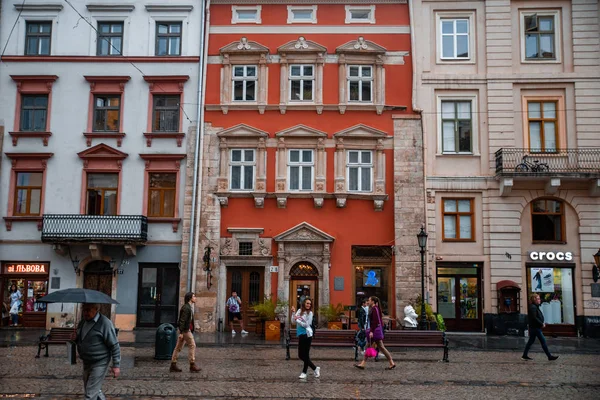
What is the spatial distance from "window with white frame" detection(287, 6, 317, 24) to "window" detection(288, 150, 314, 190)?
5.74 m

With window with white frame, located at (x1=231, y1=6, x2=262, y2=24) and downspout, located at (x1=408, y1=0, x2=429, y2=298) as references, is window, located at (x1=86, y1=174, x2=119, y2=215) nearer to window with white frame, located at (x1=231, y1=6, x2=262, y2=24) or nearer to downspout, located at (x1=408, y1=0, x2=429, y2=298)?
window with white frame, located at (x1=231, y1=6, x2=262, y2=24)

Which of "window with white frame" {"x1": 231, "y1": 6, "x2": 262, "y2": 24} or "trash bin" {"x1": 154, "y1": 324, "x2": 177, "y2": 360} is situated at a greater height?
"window with white frame" {"x1": 231, "y1": 6, "x2": 262, "y2": 24}

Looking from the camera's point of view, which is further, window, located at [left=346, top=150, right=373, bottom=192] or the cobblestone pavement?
window, located at [left=346, top=150, right=373, bottom=192]

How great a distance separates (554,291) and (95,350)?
2133cm

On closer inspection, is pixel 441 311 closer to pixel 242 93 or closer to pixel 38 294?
pixel 242 93

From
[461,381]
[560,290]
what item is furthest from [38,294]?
[560,290]

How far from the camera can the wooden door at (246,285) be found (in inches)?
1025

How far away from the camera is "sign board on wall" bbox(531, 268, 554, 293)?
2559cm

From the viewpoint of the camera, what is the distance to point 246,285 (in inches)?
1032

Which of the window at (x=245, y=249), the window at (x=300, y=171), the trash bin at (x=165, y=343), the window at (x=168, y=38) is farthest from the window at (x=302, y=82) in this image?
the trash bin at (x=165, y=343)

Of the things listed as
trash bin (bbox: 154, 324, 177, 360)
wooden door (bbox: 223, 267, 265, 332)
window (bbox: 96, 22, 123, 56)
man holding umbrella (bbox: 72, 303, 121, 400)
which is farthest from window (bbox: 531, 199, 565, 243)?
man holding umbrella (bbox: 72, 303, 121, 400)

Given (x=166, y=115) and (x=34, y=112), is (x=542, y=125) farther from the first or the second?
(x=34, y=112)

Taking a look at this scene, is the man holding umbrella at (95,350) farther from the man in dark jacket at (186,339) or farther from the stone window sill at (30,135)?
the stone window sill at (30,135)

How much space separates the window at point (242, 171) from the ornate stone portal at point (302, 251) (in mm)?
2670
